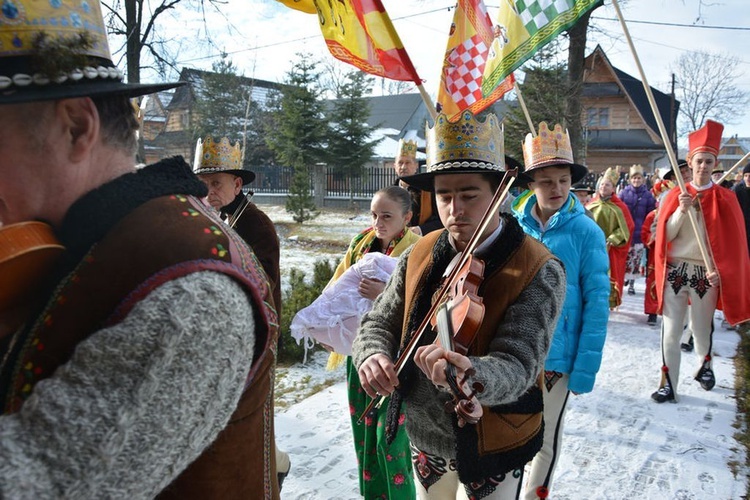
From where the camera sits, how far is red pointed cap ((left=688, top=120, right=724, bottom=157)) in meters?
5.19

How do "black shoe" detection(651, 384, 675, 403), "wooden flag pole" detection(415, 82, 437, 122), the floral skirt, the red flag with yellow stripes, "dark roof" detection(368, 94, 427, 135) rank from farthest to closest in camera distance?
"dark roof" detection(368, 94, 427, 135) → "black shoe" detection(651, 384, 675, 403) → the red flag with yellow stripes → "wooden flag pole" detection(415, 82, 437, 122) → the floral skirt

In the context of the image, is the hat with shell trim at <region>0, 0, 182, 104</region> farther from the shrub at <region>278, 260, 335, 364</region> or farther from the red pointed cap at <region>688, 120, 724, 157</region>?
the red pointed cap at <region>688, 120, 724, 157</region>

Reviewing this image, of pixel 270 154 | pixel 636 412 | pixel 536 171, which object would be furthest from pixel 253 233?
pixel 270 154

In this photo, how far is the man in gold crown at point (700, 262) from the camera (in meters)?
5.27

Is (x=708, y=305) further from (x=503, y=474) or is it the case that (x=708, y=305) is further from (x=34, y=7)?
(x=34, y=7)

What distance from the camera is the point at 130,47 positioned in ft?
38.1

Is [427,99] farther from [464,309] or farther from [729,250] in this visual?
[729,250]

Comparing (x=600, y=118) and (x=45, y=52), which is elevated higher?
(x=600, y=118)

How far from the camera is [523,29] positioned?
12.8ft

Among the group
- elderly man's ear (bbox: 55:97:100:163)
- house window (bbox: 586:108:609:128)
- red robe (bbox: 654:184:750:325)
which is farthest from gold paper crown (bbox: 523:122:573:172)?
house window (bbox: 586:108:609:128)

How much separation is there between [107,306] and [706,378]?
618cm

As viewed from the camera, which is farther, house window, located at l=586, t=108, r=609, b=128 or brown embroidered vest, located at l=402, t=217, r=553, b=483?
house window, located at l=586, t=108, r=609, b=128

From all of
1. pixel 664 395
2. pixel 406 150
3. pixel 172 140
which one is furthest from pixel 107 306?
pixel 172 140

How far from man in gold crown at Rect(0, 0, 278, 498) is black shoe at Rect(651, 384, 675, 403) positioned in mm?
5194
